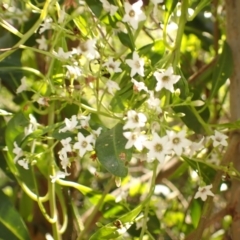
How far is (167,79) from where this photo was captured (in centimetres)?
63

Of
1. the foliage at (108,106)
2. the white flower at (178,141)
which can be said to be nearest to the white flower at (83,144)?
the foliage at (108,106)

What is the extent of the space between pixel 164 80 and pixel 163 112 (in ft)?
0.14

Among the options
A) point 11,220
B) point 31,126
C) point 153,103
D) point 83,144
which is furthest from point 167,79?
point 11,220

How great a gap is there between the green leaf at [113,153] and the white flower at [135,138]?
0.03 m

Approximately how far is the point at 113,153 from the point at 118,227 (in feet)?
0.33

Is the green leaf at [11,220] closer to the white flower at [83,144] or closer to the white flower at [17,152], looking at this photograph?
the white flower at [17,152]

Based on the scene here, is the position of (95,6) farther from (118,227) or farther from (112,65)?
(118,227)

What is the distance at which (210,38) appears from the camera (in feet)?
3.89

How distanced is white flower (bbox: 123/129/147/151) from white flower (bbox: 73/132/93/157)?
2.5 inches

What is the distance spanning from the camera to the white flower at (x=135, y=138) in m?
0.61

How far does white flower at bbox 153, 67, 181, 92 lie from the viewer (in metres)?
0.63

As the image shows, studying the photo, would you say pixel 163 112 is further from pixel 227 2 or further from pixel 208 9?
pixel 208 9

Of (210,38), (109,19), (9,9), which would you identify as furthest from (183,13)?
(210,38)

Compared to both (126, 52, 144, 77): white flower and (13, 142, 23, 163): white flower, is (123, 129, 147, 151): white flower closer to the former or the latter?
(126, 52, 144, 77): white flower
